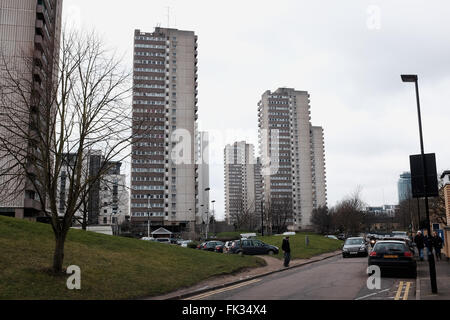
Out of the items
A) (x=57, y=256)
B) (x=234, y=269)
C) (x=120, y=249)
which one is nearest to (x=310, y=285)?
(x=234, y=269)

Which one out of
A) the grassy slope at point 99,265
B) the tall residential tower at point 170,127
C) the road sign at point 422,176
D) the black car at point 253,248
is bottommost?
the black car at point 253,248

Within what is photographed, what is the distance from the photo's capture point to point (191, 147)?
10038 centimetres

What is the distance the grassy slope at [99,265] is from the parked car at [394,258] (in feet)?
22.6

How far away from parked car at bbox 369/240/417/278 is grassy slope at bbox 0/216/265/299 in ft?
22.6

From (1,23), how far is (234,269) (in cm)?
4835

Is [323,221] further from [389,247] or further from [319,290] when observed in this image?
[319,290]

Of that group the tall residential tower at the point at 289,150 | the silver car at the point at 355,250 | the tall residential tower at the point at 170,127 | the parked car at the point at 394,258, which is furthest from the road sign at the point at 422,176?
the tall residential tower at the point at 289,150

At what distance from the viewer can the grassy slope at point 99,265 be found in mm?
11953

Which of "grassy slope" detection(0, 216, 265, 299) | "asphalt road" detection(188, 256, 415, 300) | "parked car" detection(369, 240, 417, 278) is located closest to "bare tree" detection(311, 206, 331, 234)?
"grassy slope" detection(0, 216, 265, 299)

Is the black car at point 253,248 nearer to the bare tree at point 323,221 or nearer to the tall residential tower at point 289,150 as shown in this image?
the bare tree at point 323,221

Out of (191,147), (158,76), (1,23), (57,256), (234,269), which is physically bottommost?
(234,269)

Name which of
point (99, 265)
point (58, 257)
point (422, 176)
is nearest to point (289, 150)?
point (99, 265)
